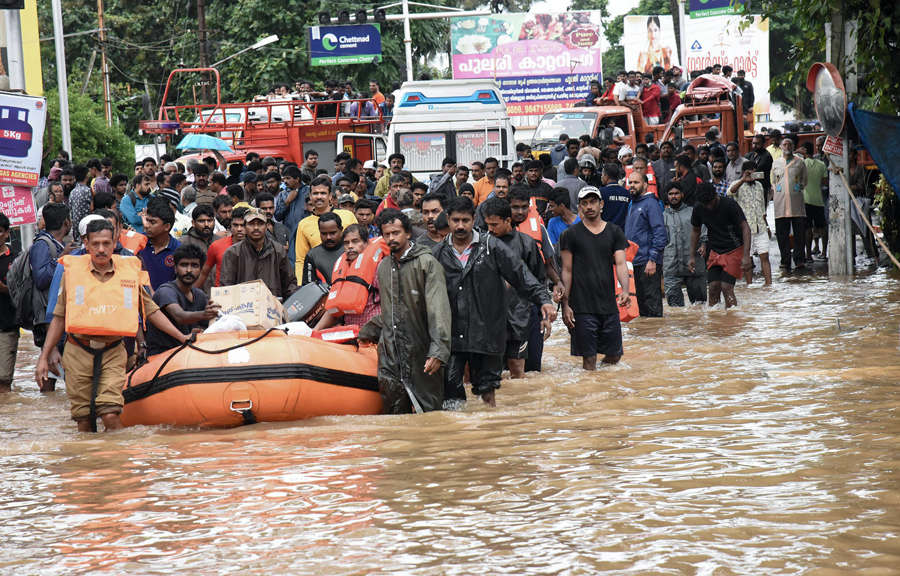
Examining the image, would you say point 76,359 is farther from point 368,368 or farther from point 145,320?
point 368,368

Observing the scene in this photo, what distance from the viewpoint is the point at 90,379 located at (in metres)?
8.61

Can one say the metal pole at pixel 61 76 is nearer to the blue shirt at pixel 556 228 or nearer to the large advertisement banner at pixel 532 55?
the blue shirt at pixel 556 228

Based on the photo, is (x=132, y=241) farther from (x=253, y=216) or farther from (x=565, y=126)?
(x=565, y=126)

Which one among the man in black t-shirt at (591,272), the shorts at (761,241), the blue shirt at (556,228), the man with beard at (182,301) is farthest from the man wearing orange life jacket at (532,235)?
the shorts at (761,241)

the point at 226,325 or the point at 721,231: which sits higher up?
the point at 721,231

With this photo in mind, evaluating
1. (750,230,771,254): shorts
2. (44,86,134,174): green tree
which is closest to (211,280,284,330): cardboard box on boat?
(750,230,771,254): shorts

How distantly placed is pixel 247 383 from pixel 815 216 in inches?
539

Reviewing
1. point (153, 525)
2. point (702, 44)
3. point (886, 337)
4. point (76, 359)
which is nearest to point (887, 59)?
point (886, 337)

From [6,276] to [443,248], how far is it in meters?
4.01

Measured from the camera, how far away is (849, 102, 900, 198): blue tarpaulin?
554 inches

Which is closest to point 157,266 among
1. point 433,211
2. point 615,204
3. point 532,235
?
point 433,211

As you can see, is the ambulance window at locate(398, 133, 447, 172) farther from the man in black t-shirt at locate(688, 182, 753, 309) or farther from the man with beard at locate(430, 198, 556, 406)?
the man with beard at locate(430, 198, 556, 406)

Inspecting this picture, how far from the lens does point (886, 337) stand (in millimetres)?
12469

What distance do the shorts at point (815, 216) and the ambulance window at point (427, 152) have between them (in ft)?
19.3
